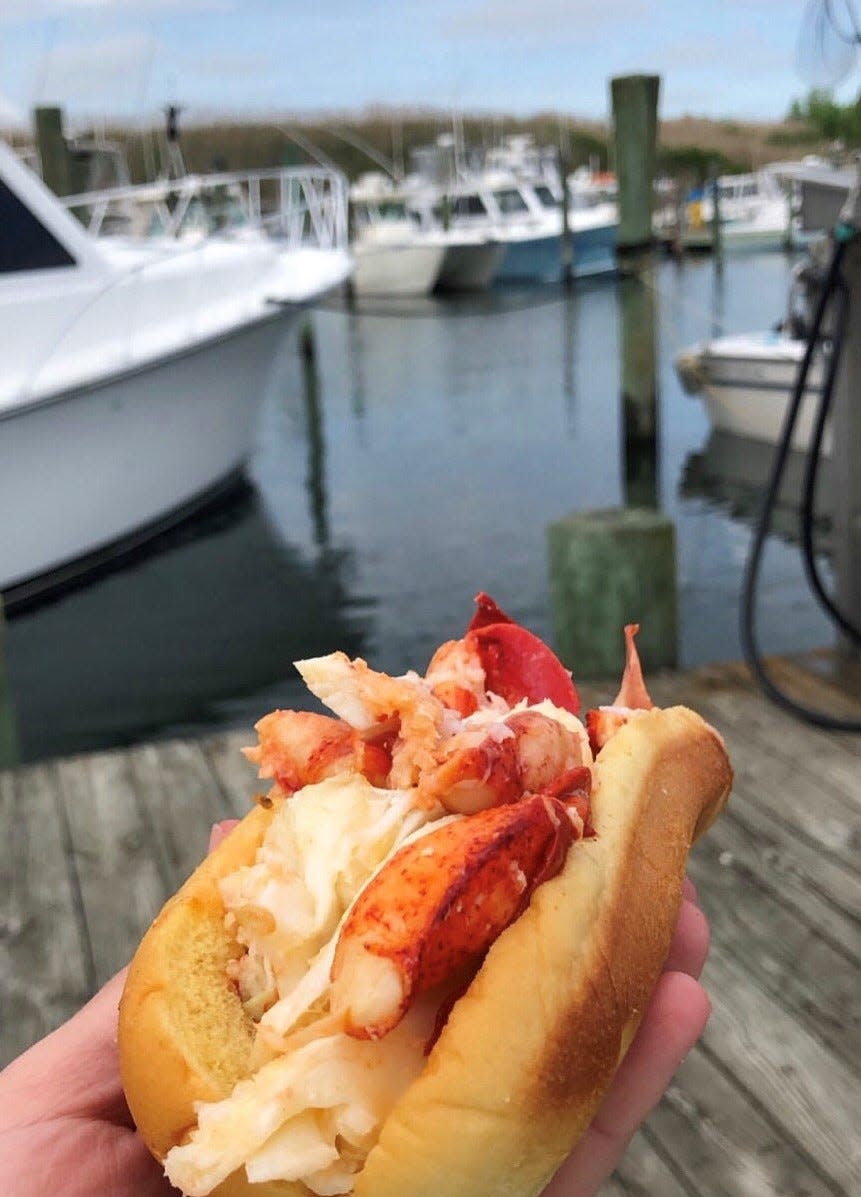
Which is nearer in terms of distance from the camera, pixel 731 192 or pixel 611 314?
pixel 611 314

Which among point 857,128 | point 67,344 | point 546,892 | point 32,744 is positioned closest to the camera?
point 546,892

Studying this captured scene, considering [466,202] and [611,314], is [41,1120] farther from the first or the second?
[466,202]

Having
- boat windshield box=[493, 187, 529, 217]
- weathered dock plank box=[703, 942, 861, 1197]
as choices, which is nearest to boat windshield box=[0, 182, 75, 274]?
weathered dock plank box=[703, 942, 861, 1197]

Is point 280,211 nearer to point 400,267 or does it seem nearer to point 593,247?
point 400,267

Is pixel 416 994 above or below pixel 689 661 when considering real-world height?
above

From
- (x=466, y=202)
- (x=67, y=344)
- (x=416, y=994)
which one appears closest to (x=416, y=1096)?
(x=416, y=994)

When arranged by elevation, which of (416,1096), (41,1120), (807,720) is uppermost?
(416,1096)

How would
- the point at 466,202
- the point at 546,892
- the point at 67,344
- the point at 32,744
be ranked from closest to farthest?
the point at 546,892, the point at 32,744, the point at 67,344, the point at 466,202
